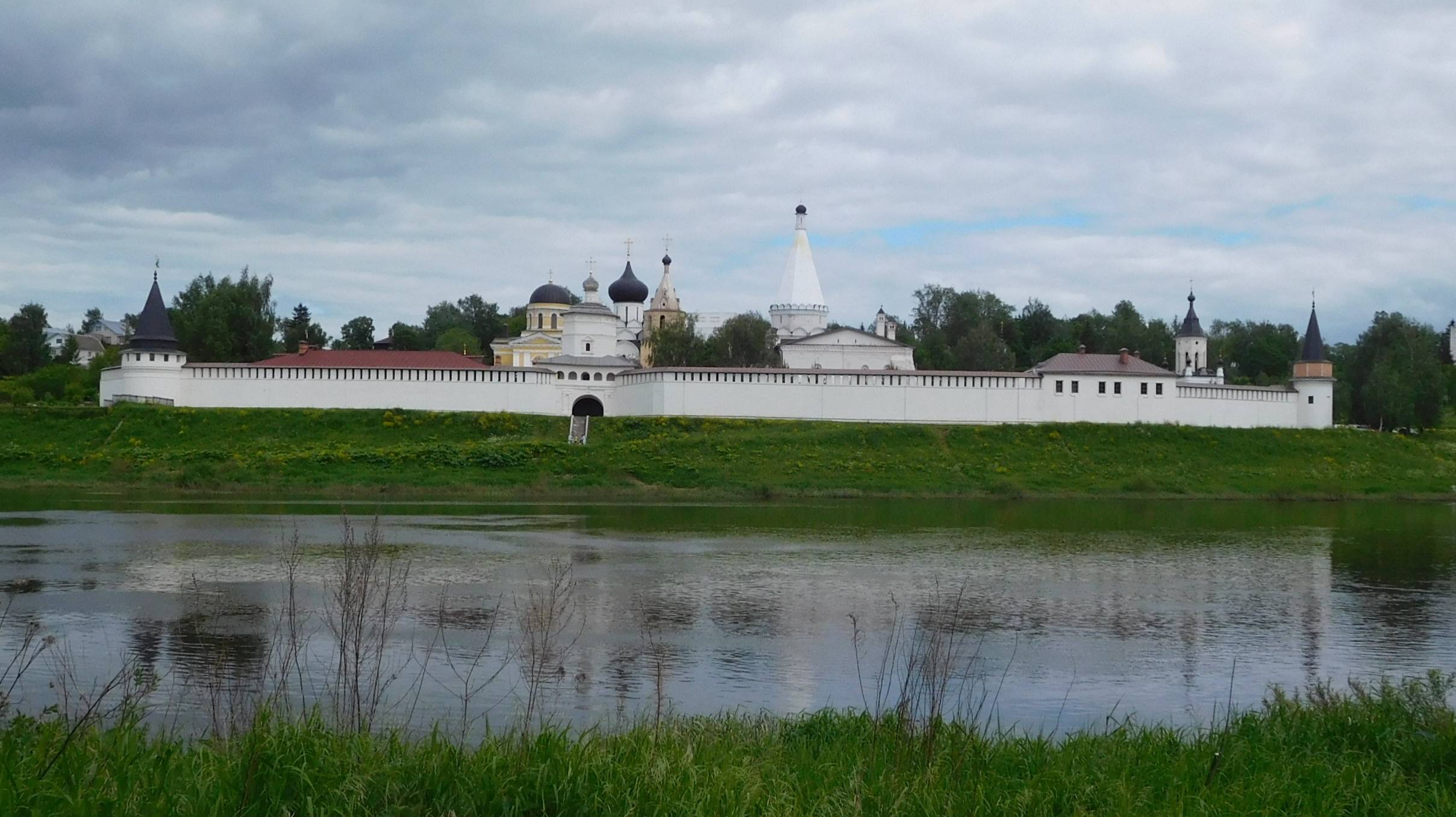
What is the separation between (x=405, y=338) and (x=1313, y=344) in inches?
1990

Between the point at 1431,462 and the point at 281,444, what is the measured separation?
3496cm

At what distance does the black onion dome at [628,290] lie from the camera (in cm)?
6850

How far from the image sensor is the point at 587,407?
158 ft

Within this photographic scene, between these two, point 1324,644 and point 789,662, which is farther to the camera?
point 1324,644

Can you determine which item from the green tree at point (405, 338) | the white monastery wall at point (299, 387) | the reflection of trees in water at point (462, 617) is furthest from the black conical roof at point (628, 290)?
the reflection of trees in water at point (462, 617)

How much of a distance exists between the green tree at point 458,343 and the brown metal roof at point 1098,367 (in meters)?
35.1

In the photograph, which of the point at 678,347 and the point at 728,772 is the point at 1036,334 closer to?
the point at 678,347

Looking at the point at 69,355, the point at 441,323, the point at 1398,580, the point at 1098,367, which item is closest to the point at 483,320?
the point at 441,323

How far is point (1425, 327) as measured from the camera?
6400 cm

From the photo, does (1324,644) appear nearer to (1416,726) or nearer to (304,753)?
(1416,726)

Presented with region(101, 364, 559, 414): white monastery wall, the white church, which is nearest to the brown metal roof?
the white church

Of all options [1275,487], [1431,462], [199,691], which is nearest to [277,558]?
[199,691]

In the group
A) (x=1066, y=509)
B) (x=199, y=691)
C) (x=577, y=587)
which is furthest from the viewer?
(x=1066, y=509)

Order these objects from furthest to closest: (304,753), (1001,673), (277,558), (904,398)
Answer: (904,398)
(277,558)
(1001,673)
(304,753)
